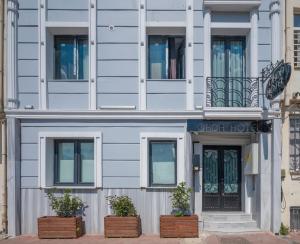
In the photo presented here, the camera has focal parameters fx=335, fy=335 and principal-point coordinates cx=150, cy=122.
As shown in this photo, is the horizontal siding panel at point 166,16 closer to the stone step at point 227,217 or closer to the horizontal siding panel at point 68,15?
the horizontal siding panel at point 68,15

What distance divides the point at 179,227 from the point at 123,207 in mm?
1695

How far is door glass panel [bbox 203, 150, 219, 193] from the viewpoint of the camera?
10945 mm

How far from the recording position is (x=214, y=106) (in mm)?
10180

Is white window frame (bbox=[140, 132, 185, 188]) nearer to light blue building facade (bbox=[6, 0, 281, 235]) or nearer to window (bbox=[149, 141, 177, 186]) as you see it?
light blue building facade (bbox=[6, 0, 281, 235])

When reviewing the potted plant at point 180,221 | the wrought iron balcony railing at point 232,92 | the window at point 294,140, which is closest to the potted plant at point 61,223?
the potted plant at point 180,221

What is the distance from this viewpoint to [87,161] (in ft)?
34.1

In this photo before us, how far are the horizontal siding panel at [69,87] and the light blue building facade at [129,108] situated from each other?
0.10ft

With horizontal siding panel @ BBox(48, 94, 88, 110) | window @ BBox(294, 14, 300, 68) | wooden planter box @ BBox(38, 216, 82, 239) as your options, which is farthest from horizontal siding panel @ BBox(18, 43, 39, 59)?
window @ BBox(294, 14, 300, 68)

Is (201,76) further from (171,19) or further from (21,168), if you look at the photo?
(21,168)

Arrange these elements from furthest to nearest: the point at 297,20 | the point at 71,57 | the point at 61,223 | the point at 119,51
Answer: the point at 297,20 < the point at 71,57 < the point at 119,51 < the point at 61,223

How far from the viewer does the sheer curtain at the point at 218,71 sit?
33.8 feet

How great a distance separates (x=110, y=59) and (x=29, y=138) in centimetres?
345

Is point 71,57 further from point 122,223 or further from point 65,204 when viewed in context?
point 122,223

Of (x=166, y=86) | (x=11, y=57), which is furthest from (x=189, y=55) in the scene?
(x=11, y=57)
